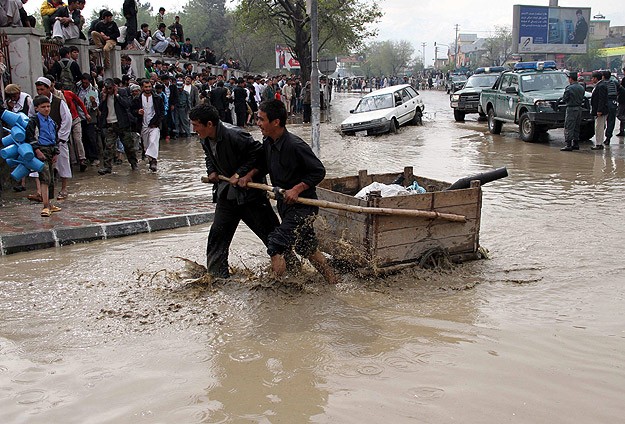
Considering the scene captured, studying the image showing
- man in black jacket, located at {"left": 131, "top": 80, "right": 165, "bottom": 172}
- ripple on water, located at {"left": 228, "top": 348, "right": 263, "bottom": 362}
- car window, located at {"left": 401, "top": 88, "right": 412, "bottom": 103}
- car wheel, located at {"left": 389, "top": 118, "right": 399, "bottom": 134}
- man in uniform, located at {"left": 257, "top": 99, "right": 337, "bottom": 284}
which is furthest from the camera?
car window, located at {"left": 401, "top": 88, "right": 412, "bottom": 103}

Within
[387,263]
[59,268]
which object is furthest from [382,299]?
[59,268]

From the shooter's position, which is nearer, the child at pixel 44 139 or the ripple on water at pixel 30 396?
the ripple on water at pixel 30 396

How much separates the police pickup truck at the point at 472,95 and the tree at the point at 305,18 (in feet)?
37.4

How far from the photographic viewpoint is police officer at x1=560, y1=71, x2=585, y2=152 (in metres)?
14.3

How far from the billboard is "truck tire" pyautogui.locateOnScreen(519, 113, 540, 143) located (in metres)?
35.0

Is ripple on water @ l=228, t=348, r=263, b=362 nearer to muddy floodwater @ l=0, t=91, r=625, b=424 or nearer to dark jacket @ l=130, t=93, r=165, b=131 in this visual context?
muddy floodwater @ l=0, t=91, r=625, b=424

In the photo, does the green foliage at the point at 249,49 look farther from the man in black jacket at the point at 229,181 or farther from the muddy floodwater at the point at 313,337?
the man in black jacket at the point at 229,181

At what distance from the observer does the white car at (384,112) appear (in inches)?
770

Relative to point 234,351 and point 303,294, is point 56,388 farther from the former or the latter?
point 303,294

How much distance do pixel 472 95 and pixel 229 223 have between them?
19.7 m

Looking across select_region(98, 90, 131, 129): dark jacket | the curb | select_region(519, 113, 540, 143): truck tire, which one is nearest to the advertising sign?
select_region(519, 113, 540, 143): truck tire

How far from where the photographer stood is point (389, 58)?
134250 millimetres

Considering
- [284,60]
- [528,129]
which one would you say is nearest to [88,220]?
[528,129]

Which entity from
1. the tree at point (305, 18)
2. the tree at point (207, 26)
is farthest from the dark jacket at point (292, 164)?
the tree at point (207, 26)
